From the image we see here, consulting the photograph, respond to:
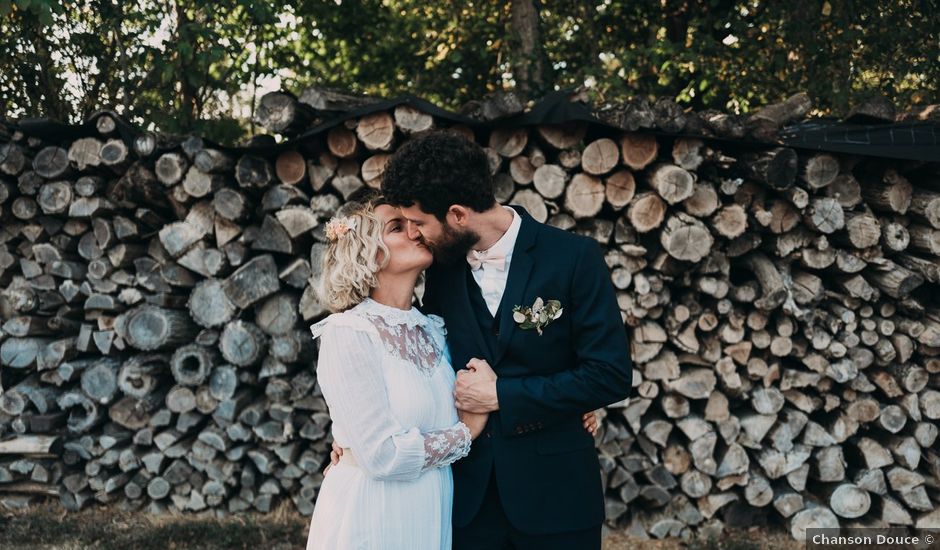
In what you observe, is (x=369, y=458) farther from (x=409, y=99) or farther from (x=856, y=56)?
(x=856, y=56)

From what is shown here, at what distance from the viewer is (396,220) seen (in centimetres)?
257

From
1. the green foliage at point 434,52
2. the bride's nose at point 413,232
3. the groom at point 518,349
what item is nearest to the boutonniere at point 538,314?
the groom at point 518,349

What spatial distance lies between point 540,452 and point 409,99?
207 centimetres

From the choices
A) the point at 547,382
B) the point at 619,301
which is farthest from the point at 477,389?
the point at 619,301

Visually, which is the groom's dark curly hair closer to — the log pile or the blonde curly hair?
the blonde curly hair

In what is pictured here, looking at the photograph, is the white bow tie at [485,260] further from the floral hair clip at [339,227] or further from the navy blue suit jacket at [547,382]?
the floral hair clip at [339,227]

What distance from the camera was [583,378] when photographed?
2369 mm

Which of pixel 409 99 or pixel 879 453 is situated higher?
pixel 409 99

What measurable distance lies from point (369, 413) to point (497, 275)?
65 centimetres

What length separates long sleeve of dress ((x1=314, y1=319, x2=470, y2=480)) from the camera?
2.27 m

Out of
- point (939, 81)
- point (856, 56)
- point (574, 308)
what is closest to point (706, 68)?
point (856, 56)

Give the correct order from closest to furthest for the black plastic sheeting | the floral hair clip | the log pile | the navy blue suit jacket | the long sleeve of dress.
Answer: the long sleeve of dress < the navy blue suit jacket < the floral hair clip < the black plastic sheeting < the log pile

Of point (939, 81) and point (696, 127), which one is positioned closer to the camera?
point (696, 127)

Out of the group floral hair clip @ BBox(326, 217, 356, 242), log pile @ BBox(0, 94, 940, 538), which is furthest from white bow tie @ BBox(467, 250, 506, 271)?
log pile @ BBox(0, 94, 940, 538)
